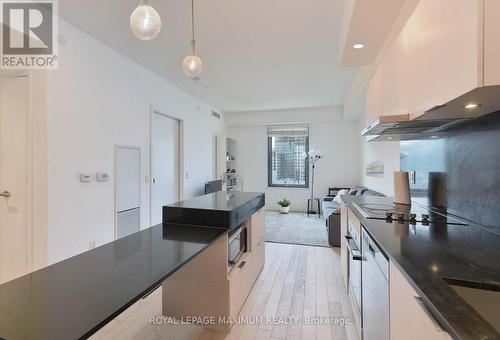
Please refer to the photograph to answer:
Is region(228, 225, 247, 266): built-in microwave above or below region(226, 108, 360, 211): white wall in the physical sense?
below

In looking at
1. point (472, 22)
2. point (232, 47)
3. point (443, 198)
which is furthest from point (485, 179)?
point (232, 47)

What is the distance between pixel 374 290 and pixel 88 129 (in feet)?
10.2

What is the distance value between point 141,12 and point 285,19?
5.22ft

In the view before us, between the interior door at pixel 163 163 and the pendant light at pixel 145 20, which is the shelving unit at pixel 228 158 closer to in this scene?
the interior door at pixel 163 163

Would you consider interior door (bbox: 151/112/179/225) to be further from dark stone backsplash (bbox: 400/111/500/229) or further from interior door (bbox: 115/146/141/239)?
dark stone backsplash (bbox: 400/111/500/229)

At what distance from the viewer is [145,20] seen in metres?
1.35

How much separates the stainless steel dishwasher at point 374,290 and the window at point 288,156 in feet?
17.1

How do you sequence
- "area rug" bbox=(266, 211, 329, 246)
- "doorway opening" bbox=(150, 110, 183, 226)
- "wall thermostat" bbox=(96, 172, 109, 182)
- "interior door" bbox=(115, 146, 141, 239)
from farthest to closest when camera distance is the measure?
"area rug" bbox=(266, 211, 329, 246) < "doorway opening" bbox=(150, 110, 183, 226) < "interior door" bbox=(115, 146, 141, 239) < "wall thermostat" bbox=(96, 172, 109, 182)

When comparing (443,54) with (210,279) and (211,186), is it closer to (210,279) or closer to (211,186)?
(210,279)

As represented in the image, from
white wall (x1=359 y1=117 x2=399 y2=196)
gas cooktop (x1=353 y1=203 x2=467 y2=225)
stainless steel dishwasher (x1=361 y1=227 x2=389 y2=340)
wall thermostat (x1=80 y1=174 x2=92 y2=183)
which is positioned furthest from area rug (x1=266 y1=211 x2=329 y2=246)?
wall thermostat (x1=80 y1=174 x2=92 y2=183)

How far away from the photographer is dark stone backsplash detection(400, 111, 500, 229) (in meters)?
1.29

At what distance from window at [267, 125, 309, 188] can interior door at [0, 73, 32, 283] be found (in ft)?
17.4

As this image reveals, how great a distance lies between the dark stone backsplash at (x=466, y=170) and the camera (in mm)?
1287

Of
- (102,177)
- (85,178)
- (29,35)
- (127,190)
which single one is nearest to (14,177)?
(85,178)
